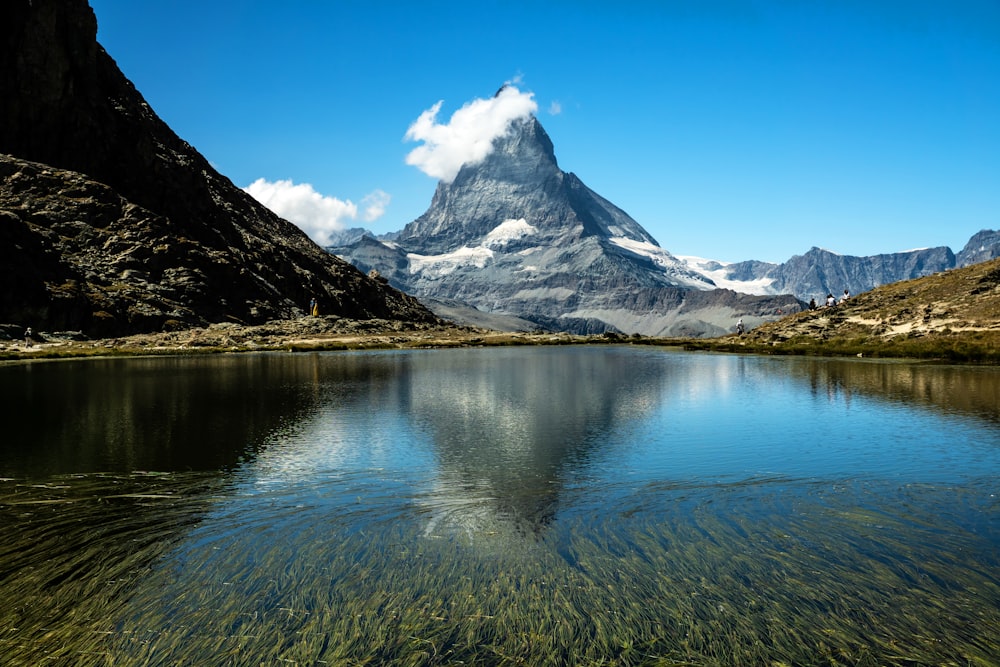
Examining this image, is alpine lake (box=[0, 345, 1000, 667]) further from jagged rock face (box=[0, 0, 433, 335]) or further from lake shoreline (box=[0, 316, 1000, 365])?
jagged rock face (box=[0, 0, 433, 335])

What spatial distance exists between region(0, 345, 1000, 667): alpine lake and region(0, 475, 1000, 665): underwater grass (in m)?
0.07

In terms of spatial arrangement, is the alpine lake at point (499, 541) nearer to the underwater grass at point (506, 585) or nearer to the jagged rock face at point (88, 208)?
the underwater grass at point (506, 585)

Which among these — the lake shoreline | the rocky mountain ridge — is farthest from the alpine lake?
the rocky mountain ridge

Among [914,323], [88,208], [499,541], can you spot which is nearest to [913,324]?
[914,323]

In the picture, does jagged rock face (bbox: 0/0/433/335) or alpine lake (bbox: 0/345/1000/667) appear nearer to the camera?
alpine lake (bbox: 0/345/1000/667)

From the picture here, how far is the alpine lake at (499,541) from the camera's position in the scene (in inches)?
489

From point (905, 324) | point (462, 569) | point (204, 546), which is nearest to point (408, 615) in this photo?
point (462, 569)

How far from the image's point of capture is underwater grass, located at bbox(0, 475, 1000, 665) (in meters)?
12.1

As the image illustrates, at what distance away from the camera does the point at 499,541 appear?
58.3 ft

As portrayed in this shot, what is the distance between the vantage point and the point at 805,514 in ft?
66.0

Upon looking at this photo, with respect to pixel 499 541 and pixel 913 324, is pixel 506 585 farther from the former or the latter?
pixel 913 324

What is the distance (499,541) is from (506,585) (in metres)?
2.90

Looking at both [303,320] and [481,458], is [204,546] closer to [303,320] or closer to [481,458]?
[481,458]

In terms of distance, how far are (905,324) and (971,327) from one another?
12799 mm
